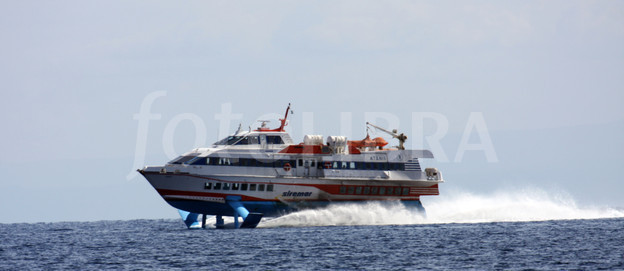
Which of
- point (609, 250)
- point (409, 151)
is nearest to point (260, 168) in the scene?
point (409, 151)

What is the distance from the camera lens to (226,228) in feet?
198

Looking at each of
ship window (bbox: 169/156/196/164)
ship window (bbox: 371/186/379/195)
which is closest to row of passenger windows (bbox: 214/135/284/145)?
ship window (bbox: 169/156/196/164)

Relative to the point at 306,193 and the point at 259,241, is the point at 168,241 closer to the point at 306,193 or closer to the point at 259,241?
the point at 259,241

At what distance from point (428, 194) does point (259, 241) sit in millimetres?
18929

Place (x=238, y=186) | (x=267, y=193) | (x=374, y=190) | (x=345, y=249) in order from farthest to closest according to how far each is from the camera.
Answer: (x=374, y=190)
(x=267, y=193)
(x=238, y=186)
(x=345, y=249)

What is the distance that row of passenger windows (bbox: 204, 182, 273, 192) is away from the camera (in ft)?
182

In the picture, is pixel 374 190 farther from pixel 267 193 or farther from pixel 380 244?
pixel 380 244

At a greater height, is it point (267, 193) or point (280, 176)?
point (280, 176)

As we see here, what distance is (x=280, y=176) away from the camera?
57625mm

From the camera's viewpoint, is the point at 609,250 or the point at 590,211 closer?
the point at 609,250

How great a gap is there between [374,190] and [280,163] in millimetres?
7873

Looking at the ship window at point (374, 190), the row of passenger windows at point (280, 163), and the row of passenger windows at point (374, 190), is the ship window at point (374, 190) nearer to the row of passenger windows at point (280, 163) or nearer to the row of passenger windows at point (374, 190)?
the row of passenger windows at point (374, 190)

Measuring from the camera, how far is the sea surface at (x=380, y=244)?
40406 millimetres

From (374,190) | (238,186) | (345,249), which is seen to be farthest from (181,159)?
(345,249)
